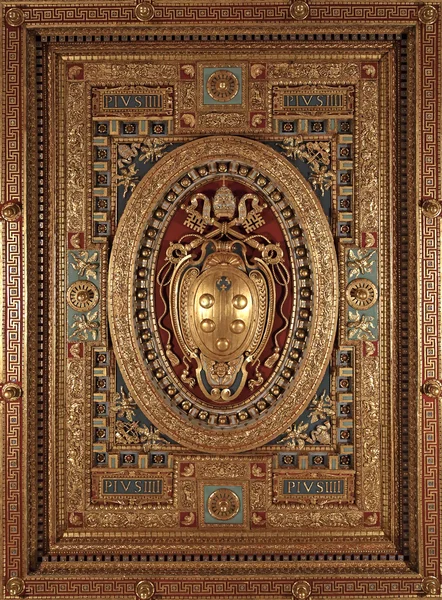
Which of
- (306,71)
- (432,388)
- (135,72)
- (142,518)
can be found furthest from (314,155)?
(142,518)

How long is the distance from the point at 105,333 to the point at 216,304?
653 mm

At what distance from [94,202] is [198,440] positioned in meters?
1.46

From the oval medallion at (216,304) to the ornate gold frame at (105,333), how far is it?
186 millimetres

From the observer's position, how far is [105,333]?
3.05 m

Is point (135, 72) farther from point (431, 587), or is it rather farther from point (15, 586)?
point (431, 587)

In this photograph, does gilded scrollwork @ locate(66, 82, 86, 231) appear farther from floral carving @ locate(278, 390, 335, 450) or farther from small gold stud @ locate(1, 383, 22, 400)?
floral carving @ locate(278, 390, 335, 450)

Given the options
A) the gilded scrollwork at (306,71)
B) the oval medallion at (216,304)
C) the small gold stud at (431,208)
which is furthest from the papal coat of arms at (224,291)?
the small gold stud at (431,208)

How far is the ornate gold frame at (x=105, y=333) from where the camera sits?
2916 millimetres

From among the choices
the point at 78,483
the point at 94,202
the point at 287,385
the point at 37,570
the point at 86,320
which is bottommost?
the point at 37,570

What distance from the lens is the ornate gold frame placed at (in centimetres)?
292

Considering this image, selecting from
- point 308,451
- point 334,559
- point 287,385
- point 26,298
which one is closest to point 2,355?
point 26,298

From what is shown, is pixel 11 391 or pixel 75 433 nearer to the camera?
pixel 11 391

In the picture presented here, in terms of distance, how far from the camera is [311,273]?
3.03 metres

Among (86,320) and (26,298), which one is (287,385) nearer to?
(86,320)
